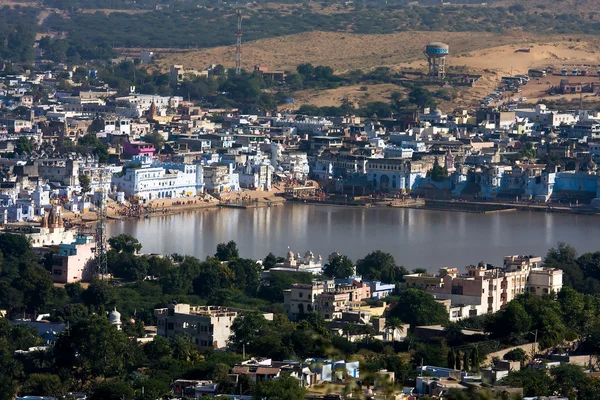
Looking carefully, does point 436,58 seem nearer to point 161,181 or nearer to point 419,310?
point 161,181

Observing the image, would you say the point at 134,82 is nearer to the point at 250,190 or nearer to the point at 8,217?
the point at 250,190

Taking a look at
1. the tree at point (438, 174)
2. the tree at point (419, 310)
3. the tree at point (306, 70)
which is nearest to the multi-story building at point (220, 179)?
the tree at point (438, 174)

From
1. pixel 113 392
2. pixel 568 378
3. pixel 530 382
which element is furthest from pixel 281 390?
pixel 568 378

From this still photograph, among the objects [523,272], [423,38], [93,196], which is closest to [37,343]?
[523,272]

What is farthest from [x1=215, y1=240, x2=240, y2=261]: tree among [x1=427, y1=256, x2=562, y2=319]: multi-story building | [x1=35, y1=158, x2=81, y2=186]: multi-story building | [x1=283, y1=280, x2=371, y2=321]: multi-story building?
[x1=35, y1=158, x2=81, y2=186]: multi-story building

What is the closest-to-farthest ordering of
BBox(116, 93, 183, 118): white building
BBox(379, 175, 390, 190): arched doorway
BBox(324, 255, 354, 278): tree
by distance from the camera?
BBox(324, 255, 354, 278): tree → BBox(379, 175, 390, 190): arched doorway → BBox(116, 93, 183, 118): white building

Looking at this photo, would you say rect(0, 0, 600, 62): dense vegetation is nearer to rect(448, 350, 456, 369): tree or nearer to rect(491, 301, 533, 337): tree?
rect(491, 301, 533, 337): tree

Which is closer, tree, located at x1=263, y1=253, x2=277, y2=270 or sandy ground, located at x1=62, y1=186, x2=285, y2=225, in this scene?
tree, located at x1=263, y1=253, x2=277, y2=270
